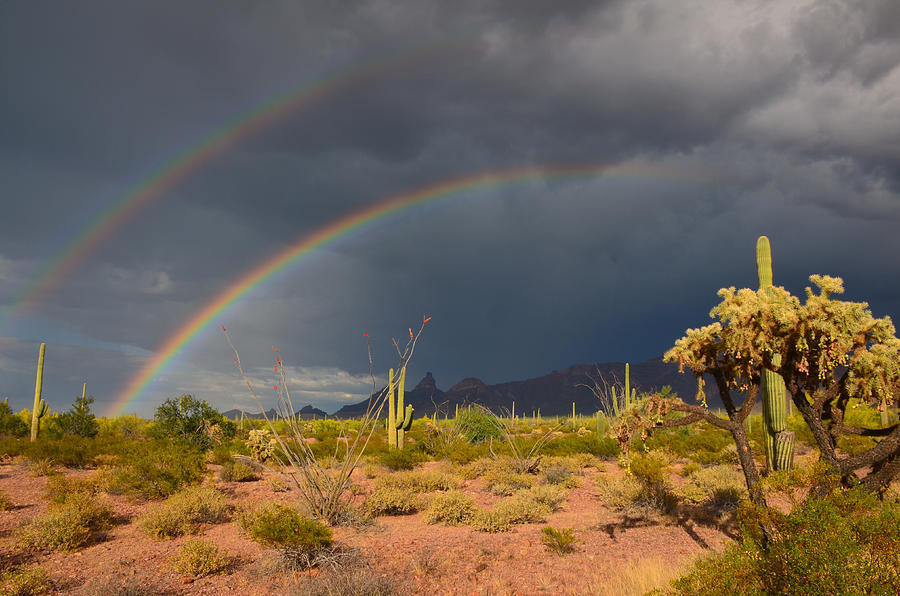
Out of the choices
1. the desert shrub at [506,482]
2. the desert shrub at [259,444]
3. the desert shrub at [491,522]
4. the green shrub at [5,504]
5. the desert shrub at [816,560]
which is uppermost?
the desert shrub at [816,560]

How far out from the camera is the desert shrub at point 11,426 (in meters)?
29.5

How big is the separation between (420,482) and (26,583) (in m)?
10.3

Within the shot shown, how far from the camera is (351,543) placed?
31.9ft

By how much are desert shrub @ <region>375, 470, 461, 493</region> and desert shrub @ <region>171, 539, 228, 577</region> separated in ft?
22.9

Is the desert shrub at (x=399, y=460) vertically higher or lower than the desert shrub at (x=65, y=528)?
lower

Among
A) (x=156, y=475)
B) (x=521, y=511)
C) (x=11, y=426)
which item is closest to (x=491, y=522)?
(x=521, y=511)

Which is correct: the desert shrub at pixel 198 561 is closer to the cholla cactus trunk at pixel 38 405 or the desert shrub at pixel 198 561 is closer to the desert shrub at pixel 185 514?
the desert shrub at pixel 185 514

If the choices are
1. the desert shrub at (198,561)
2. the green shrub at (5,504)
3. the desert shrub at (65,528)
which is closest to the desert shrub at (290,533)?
the desert shrub at (198,561)

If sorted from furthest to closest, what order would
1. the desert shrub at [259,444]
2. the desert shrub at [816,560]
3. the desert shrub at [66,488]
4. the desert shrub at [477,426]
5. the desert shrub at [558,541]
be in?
the desert shrub at [477,426], the desert shrub at [259,444], the desert shrub at [66,488], the desert shrub at [558,541], the desert shrub at [816,560]

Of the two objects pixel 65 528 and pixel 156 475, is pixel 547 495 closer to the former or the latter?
pixel 65 528

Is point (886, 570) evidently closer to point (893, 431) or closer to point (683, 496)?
point (893, 431)

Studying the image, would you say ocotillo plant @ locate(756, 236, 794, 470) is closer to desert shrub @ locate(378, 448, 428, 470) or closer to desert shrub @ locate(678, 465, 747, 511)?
desert shrub @ locate(678, 465, 747, 511)

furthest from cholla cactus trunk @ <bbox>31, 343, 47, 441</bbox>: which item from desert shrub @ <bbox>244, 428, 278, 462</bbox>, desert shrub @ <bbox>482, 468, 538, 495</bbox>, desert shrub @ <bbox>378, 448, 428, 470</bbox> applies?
desert shrub @ <bbox>482, 468, 538, 495</bbox>

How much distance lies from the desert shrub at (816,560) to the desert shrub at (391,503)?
889 centimetres
